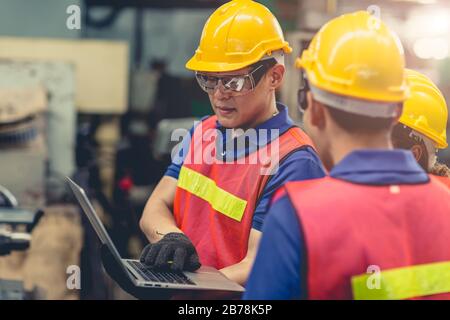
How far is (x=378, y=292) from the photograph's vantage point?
1.67m

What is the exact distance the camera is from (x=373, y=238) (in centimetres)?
160

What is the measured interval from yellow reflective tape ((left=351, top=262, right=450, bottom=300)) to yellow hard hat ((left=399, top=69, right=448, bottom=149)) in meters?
0.66

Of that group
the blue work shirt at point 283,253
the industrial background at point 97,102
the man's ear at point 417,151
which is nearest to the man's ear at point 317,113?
the blue work shirt at point 283,253

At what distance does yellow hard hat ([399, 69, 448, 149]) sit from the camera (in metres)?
2.32

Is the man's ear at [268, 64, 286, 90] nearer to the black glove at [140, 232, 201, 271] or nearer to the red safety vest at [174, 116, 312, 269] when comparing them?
the red safety vest at [174, 116, 312, 269]

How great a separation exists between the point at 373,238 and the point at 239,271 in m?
0.68

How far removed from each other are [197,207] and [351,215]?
3.08 ft

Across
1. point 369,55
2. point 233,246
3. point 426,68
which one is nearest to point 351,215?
point 369,55

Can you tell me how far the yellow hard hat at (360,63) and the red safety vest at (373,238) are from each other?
19cm

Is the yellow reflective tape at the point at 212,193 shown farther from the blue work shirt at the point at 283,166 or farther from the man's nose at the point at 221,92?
the man's nose at the point at 221,92

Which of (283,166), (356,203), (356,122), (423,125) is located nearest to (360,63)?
(356,122)

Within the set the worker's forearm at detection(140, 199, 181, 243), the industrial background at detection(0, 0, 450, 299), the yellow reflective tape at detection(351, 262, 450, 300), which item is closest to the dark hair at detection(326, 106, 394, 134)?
the yellow reflective tape at detection(351, 262, 450, 300)

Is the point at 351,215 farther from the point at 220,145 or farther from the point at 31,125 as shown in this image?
the point at 31,125
